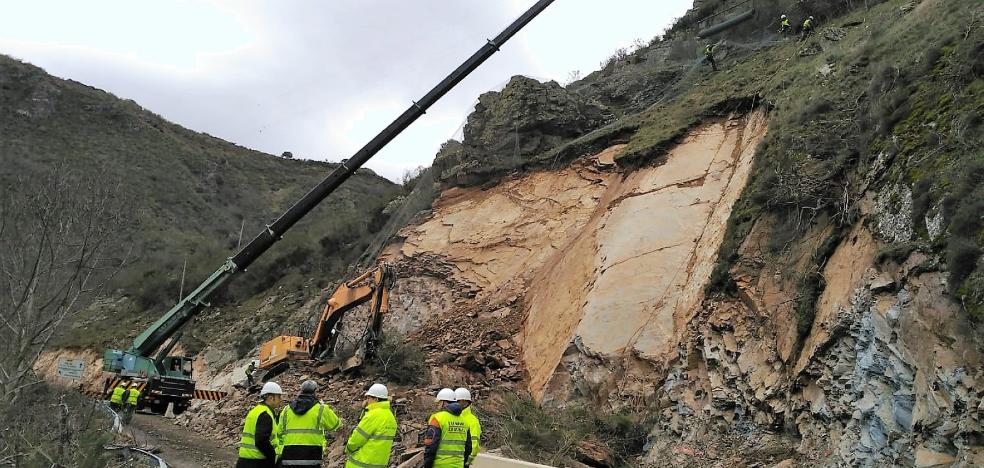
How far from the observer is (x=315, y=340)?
639 inches

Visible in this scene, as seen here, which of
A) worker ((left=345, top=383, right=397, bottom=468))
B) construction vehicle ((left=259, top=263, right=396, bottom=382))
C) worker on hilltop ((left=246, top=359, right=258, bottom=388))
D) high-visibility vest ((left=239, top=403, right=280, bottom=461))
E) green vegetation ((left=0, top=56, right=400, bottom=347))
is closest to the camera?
worker ((left=345, top=383, right=397, bottom=468))

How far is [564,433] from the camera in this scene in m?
9.36

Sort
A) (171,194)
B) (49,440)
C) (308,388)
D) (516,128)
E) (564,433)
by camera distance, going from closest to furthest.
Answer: (308,388), (49,440), (564,433), (516,128), (171,194)

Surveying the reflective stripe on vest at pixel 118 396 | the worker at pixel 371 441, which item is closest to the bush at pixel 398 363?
the reflective stripe on vest at pixel 118 396

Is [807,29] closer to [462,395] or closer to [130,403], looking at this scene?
[462,395]

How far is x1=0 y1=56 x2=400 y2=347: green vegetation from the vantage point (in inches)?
1141

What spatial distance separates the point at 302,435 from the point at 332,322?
10.7m

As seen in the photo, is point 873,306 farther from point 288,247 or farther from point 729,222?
point 288,247

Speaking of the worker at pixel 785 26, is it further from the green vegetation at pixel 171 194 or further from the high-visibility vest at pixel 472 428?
the high-visibility vest at pixel 472 428

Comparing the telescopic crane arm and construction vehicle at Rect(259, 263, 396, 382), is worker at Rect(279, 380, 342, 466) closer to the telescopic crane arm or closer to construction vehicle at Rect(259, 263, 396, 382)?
construction vehicle at Rect(259, 263, 396, 382)

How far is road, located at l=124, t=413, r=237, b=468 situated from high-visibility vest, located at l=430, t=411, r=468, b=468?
25.5 ft

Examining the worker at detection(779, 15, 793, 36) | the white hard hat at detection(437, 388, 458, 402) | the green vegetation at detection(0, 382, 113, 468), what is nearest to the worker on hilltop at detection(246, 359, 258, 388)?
the green vegetation at detection(0, 382, 113, 468)

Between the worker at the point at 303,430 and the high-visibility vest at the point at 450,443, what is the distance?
3.28 feet

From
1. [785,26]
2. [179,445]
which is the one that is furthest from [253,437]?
[785,26]
